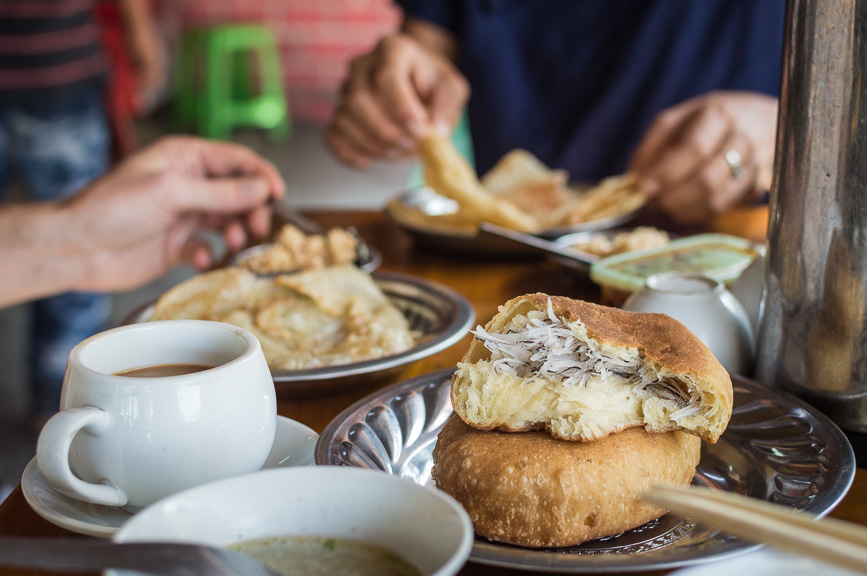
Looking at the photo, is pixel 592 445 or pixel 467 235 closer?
pixel 592 445

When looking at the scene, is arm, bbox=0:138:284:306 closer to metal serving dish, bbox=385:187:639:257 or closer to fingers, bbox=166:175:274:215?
fingers, bbox=166:175:274:215

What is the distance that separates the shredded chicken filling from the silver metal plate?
0.34 feet

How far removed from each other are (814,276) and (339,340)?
60 centimetres

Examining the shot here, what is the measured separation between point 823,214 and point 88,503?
0.70 metres

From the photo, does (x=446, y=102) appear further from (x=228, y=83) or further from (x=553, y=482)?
(x=228, y=83)

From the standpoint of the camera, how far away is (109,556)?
43 cm

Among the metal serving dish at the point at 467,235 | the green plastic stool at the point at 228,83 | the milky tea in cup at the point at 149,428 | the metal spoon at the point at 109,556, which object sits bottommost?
the green plastic stool at the point at 228,83

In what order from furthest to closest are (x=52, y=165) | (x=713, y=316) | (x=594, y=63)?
1. (x=52, y=165)
2. (x=594, y=63)
3. (x=713, y=316)

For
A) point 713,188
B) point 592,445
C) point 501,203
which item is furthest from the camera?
point 713,188

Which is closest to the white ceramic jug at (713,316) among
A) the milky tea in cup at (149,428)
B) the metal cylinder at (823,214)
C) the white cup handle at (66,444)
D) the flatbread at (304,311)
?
the metal cylinder at (823,214)

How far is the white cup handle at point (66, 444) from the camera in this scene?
582mm

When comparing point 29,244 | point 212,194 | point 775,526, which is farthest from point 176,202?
point 775,526

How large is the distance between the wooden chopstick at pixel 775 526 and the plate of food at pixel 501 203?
3.35 feet

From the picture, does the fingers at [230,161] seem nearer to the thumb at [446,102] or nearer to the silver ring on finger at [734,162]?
the thumb at [446,102]
